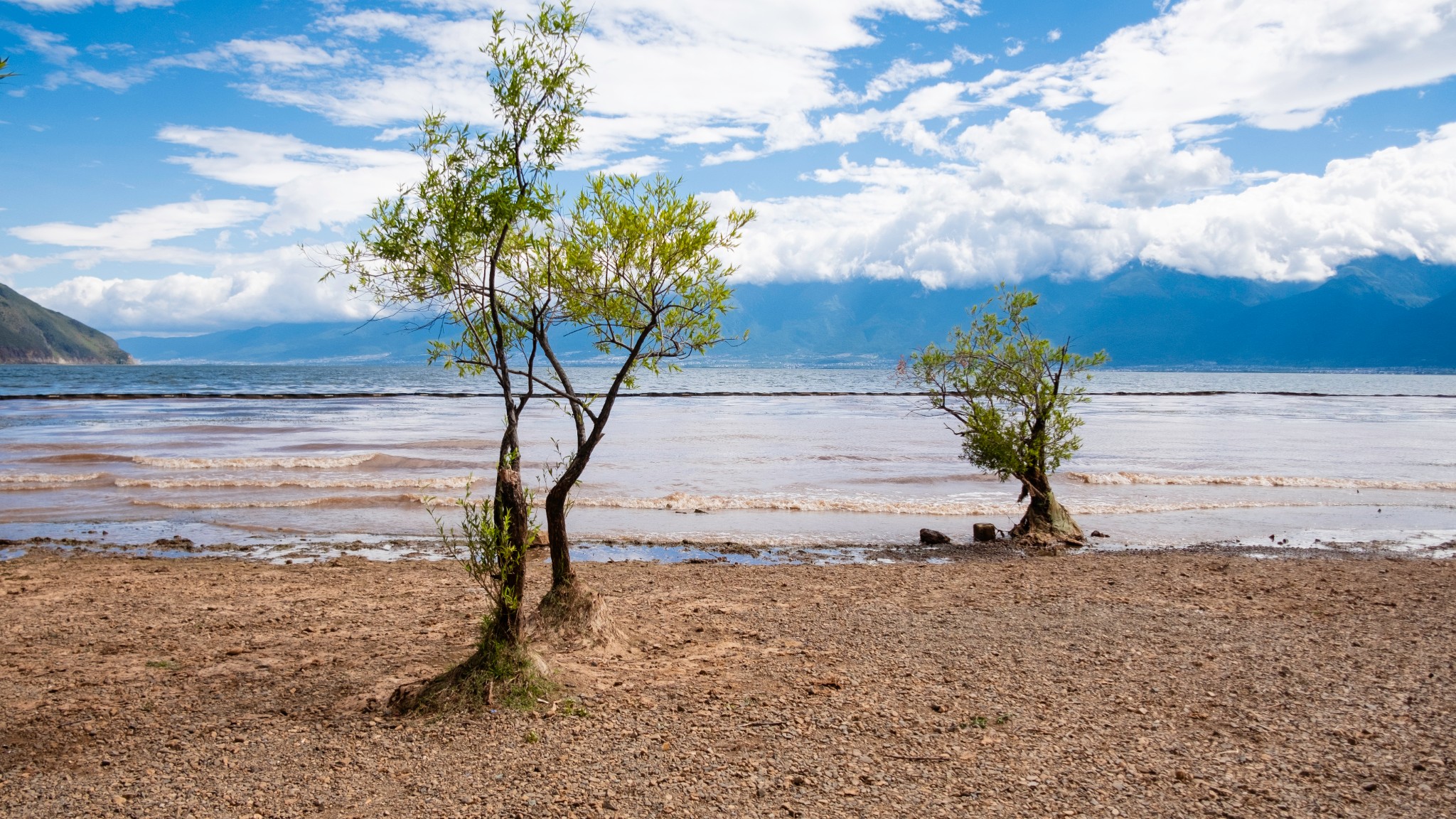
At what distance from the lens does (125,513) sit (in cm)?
2131

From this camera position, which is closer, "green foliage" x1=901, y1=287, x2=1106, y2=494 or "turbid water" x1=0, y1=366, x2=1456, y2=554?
"green foliage" x1=901, y1=287, x2=1106, y2=494

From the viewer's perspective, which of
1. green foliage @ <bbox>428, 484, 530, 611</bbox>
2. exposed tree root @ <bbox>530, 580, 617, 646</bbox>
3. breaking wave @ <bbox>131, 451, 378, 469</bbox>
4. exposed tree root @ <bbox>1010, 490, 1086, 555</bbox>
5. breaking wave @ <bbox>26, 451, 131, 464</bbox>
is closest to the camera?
green foliage @ <bbox>428, 484, 530, 611</bbox>

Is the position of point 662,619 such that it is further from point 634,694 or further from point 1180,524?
point 1180,524

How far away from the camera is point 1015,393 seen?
1905 cm

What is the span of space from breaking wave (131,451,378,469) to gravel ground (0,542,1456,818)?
19.0 meters

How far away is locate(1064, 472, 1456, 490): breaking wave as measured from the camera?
27.4m

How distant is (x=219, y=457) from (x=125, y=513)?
Answer: 515 inches

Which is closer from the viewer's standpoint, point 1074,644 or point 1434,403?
point 1074,644

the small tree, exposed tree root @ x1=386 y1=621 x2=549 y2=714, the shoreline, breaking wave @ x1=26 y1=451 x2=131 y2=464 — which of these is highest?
the small tree

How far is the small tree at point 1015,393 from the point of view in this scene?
18656 millimetres

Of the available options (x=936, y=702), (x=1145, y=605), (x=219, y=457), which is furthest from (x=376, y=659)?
(x=219, y=457)

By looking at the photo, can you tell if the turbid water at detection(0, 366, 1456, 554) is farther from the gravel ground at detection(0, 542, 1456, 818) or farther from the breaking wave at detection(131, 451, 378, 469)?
the gravel ground at detection(0, 542, 1456, 818)

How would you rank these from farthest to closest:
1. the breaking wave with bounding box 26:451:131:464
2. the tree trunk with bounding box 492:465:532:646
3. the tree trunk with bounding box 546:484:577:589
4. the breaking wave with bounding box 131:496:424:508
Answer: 1. the breaking wave with bounding box 26:451:131:464
2. the breaking wave with bounding box 131:496:424:508
3. the tree trunk with bounding box 546:484:577:589
4. the tree trunk with bounding box 492:465:532:646

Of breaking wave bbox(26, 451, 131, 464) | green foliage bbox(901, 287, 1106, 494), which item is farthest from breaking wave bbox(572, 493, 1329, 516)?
breaking wave bbox(26, 451, 131, 464)
